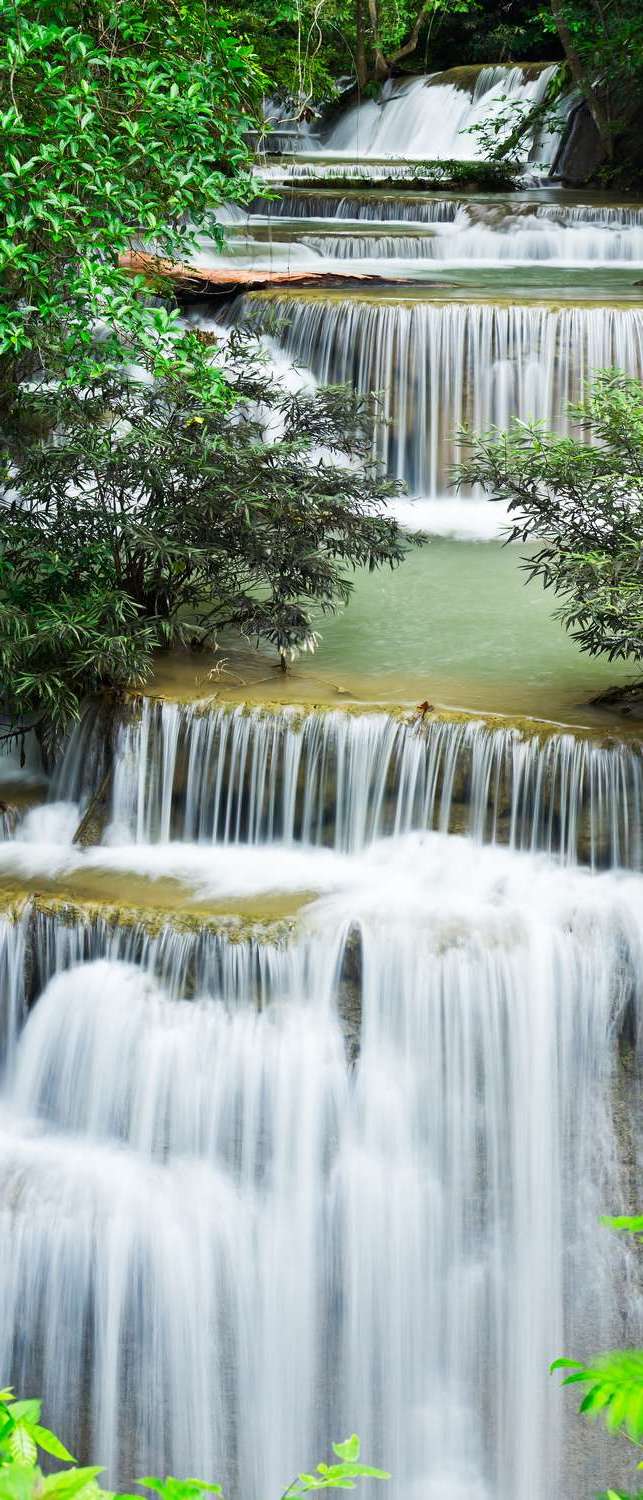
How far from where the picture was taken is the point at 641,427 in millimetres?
6793

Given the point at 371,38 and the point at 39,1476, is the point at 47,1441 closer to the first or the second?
the point at 39,1476

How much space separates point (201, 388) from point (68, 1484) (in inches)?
245

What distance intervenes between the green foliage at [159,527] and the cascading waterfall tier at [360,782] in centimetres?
52

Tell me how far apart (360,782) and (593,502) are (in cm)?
179

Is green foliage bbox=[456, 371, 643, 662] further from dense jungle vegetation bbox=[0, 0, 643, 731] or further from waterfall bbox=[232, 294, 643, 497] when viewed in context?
waterfall bbox=[232, 294, 643, 497]

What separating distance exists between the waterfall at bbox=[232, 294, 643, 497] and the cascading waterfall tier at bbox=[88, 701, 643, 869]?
507cm

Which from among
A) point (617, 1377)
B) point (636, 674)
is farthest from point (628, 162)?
point (617, 1377)

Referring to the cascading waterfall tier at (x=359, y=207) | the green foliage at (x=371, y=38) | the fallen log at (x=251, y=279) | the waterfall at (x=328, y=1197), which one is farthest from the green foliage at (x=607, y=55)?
the waterfall at (x=328, y=1197)

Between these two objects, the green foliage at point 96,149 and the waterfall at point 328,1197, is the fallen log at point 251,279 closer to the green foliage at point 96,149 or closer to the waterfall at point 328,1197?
the green foliage at point 96,149

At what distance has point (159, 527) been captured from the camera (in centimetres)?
755

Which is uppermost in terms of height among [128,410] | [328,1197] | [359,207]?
[359,207]

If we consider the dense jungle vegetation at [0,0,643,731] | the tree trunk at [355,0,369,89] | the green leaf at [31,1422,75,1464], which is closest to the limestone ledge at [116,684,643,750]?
the dense jungle vegetation at [0,0,643,731]

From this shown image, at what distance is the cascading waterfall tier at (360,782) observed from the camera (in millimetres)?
6543

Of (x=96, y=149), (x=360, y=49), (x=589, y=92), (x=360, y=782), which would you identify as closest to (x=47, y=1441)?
(x=360, y=782)
